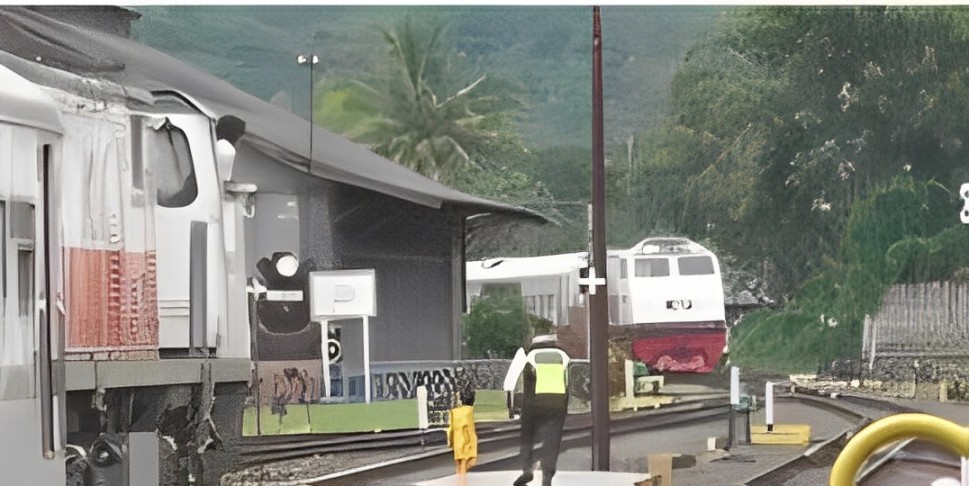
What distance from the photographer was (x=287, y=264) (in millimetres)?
3012

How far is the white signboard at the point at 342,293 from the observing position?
3.01m

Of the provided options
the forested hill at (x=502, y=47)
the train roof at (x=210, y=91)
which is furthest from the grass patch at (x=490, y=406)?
the forested hill at (x=502, y=47)

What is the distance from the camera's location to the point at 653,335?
9.99ft

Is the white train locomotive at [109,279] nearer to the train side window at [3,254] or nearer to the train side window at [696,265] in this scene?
the train side window at [3,254]

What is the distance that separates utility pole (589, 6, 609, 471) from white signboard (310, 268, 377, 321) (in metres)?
0.65

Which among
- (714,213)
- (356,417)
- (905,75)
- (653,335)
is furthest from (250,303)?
(905,75)

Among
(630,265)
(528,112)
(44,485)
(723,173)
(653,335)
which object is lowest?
(44,485)

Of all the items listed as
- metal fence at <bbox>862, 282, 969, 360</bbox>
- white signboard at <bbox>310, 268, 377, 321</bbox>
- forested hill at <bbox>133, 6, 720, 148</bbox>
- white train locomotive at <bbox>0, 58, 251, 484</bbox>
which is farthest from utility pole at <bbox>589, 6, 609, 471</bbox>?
white train locomotive at <bbox>0, 58, 251, 484</bbox>

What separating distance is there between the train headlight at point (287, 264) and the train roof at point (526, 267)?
509mm

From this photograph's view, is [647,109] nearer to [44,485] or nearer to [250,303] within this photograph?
[250,303]

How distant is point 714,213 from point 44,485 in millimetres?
2086

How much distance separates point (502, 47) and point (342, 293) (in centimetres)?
86

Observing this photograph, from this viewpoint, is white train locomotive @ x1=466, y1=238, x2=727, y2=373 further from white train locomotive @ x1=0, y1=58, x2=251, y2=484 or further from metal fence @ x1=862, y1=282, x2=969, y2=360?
white train locomotive @ x1=0, y1=58, x2=251, y2=484

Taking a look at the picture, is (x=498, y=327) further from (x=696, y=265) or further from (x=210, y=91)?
(x=210, y=91)
